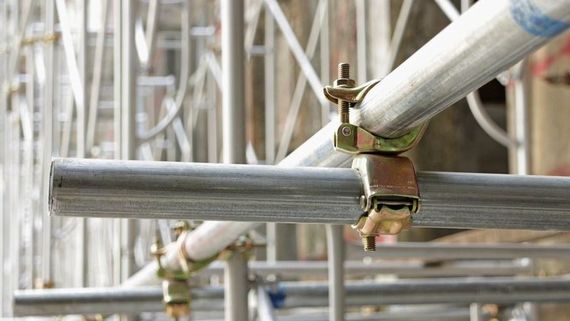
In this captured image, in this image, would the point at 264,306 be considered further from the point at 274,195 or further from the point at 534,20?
the point at 534,20

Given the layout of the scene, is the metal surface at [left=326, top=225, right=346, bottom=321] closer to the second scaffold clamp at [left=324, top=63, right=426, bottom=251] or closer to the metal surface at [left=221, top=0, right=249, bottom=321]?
the metal surface at [left=221, top=0, right=249, bottom=321]

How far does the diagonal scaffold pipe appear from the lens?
1043mm

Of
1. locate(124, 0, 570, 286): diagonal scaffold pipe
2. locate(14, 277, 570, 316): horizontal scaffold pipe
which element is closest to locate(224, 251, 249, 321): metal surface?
locate(14, 277, 570, 316): horizontal scaffold pipe

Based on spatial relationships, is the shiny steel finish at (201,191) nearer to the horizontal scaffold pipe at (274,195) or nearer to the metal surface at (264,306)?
the horizontal scaffold pipe at (274,195)

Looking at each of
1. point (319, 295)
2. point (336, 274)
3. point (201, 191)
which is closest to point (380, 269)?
point (319, 295)

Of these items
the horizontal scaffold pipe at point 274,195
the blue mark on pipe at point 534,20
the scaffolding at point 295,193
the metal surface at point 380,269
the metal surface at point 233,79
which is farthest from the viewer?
the metal surface at point 380,269

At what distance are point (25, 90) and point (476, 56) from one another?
16.8 feet

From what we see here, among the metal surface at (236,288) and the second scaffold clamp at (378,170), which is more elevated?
the second scaffold clamp at (378,170)

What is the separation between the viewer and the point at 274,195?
1.33m

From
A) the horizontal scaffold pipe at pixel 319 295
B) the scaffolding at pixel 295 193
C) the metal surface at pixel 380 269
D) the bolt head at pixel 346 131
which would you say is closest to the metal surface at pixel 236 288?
the scaffolding at pixel 295 193

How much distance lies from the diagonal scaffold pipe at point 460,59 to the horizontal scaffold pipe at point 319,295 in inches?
40.8

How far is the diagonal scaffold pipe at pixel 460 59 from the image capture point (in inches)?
41.1

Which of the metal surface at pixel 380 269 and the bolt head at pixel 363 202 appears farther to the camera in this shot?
the metal surface at pixel 380 269

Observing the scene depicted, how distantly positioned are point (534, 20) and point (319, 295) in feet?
5.18
